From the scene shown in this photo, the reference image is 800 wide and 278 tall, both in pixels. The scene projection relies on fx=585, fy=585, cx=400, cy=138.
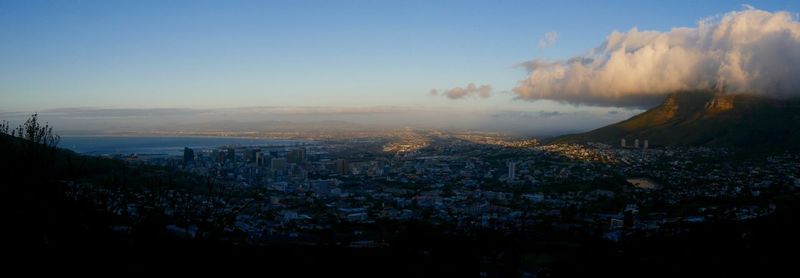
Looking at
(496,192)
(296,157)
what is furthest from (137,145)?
(496,192)

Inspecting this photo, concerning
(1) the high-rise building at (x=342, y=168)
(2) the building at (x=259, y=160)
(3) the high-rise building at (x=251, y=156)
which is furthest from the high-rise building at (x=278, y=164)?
(1) the high-rise building at (x=342, y=168)

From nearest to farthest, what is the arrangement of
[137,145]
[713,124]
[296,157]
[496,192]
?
[496,192] < [296,157] < [713,124] < [137,145]

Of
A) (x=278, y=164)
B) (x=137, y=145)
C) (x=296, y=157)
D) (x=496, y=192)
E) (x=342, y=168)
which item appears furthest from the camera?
(x=137, y=145)

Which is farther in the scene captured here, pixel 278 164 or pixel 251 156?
pixel 251 156

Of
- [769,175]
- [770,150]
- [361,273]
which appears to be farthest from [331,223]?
[770,150]

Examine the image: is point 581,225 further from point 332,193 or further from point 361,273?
point 332,193

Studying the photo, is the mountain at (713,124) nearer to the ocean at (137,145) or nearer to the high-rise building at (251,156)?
the high-rise building at (251,156)

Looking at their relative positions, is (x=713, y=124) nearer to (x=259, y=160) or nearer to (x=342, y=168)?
(x=342, y=168)

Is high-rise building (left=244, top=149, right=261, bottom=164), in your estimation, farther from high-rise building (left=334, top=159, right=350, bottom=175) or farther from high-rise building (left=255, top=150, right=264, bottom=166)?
high-rise building (left=334, top=159, right=350, bottom=175)

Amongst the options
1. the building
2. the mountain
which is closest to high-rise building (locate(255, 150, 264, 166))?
the building
